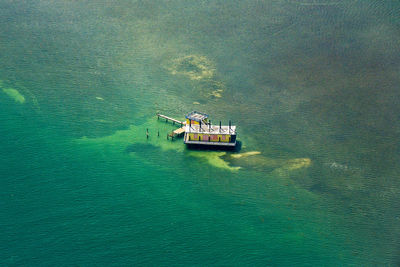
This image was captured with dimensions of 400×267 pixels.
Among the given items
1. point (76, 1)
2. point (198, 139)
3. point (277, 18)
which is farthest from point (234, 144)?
point (76, 1)

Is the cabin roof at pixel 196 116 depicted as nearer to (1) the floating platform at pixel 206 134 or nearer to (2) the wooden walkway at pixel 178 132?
(1) the floating platform at pixel 206 134

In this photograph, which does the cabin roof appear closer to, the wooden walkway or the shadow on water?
the wooden walkway

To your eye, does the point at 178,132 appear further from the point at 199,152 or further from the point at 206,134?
the point at 206,134

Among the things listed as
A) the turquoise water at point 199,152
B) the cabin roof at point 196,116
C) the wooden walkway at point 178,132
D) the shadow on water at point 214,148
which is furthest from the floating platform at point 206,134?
the turquoise water at point 199,152

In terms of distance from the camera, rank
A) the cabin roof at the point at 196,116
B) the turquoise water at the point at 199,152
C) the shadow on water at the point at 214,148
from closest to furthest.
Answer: the turquoise water at the point at 199,152 → the shadow on water at the point at 214,148 → the cabin roof at the point at 196,116

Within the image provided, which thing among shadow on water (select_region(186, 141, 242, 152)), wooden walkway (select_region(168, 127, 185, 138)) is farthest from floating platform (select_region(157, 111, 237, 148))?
wooden walkway (select_region(168, 127, 185, 138))

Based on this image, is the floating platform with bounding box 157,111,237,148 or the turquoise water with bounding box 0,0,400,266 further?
the floating platform with bounding box 157,111,237,148

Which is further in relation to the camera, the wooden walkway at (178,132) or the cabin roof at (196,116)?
the wooden walkway at (178,132)
